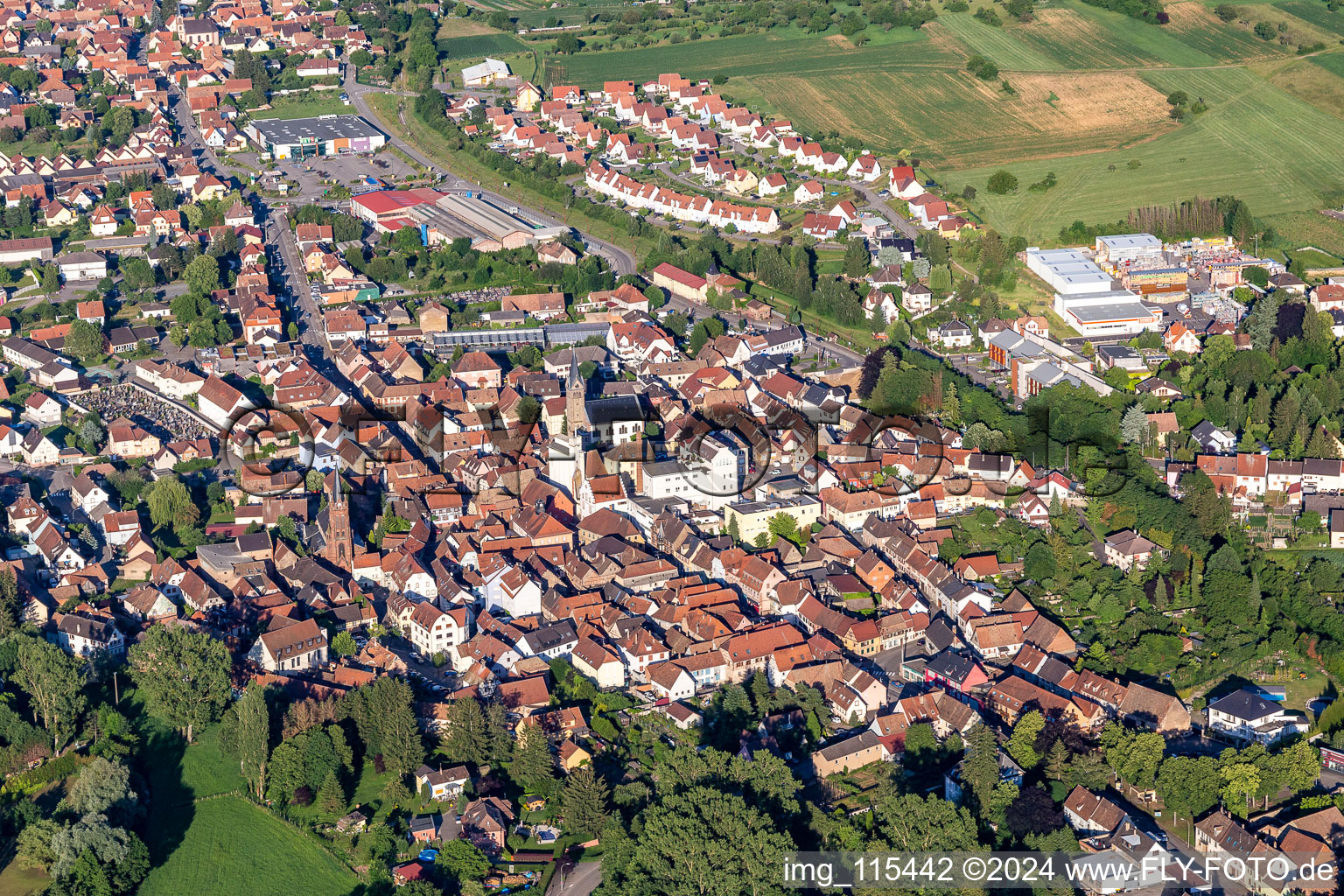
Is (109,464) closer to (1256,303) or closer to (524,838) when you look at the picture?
(524,838)

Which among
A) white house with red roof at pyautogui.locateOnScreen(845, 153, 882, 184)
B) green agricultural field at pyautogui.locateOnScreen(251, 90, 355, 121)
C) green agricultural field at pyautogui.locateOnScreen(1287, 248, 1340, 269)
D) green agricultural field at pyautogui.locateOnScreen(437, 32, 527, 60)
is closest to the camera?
green agricultural field at pyautogui.locateOnScreen(1287, 248, 1340, 269)

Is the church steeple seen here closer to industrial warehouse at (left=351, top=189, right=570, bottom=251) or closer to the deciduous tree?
the deciduous tree

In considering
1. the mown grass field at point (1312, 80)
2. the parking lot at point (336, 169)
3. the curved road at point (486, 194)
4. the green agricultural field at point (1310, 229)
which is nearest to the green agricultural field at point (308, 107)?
the curved road at point (486, 194)

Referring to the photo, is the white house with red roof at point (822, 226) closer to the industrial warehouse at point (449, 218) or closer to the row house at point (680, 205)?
the row house at point (680, 205)

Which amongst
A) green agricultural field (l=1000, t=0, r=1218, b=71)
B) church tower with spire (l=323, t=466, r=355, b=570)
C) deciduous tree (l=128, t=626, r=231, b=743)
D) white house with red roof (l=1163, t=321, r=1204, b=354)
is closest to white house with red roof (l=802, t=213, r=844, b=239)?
white house with red roof (l=1163, t=321, r=1204, b=354)

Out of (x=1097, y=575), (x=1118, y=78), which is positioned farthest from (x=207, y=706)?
(x=1118, y=78)

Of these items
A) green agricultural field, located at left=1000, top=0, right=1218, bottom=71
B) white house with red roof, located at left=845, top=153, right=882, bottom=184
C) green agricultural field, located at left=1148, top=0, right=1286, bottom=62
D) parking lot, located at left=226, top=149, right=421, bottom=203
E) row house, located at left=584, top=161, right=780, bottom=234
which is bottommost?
parking lot, located at left=226, top=149, right=421, bottom=203
